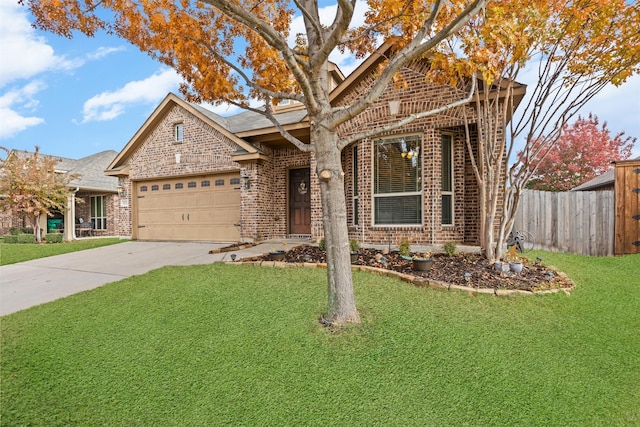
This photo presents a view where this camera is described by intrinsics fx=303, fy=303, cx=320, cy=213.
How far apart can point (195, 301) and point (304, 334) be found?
5.99 ft

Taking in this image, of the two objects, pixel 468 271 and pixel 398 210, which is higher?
pixel 398 210

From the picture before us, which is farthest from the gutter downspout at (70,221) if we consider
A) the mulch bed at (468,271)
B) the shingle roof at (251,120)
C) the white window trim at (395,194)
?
the white window trim at (395,194)

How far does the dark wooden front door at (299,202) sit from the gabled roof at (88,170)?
39.6 ft

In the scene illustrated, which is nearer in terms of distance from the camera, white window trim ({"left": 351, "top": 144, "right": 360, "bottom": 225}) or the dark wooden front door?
white window trim ({"left": 351, "top": 144, "right": 360, "bottom": 225})

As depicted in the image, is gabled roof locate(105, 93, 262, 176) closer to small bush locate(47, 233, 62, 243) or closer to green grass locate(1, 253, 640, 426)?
small bush locate(47, 233, 62, 243)

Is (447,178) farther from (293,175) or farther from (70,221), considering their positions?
(70,221)

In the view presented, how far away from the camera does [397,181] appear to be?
7.70 meters

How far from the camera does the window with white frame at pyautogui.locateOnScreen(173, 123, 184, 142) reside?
11031 millimetres

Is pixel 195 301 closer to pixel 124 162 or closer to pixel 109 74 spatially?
pixel 109 74

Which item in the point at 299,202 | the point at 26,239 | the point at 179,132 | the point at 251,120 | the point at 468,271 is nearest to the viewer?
the point at 468,271

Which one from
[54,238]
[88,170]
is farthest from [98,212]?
[54,238]

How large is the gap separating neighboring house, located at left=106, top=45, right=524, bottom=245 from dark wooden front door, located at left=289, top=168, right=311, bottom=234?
0.03 m

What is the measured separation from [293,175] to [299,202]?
3.07 ft

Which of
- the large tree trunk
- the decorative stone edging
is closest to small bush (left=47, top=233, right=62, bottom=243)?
the decorative stone edging
